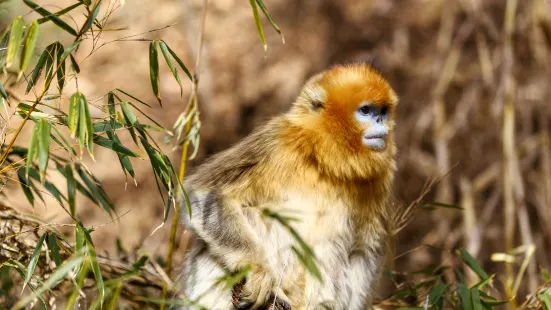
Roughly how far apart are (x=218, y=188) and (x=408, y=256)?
3.26m

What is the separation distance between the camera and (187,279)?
2.87 meters

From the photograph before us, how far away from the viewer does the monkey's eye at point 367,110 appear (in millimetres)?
2678

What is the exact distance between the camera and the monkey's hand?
251cm

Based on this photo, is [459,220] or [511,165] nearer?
[511,165]

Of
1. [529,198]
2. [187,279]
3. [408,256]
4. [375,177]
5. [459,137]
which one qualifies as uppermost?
[375,177]

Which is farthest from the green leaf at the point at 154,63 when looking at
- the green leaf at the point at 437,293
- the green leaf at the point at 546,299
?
the green leaf at the point at 546,299

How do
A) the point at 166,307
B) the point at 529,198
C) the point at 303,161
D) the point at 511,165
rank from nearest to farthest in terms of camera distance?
the point at 303,161
the point at 166,307
the point at 511,165
the point at 529,198

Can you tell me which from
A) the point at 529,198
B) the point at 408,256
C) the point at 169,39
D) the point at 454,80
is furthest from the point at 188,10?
the point at 529,198

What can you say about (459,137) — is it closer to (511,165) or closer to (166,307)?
(511,165)

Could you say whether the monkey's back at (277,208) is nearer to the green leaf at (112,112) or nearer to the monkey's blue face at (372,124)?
the monkey's blue face at (372,124)

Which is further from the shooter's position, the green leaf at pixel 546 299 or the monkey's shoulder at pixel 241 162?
the monkey's shoulder at pixel 241 162

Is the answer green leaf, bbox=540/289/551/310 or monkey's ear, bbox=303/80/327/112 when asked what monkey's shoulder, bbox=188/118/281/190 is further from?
green leaf, bbox=540/289/551/310

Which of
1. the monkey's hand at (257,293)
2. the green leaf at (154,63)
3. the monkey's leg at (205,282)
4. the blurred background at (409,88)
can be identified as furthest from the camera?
the blurred background at (409,88)

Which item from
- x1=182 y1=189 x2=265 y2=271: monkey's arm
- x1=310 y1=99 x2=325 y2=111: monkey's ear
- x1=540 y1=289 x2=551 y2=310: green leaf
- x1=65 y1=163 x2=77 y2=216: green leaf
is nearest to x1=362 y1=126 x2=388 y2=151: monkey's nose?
x1=310 y1=99 x2=325 y2=111: monkey's ear
